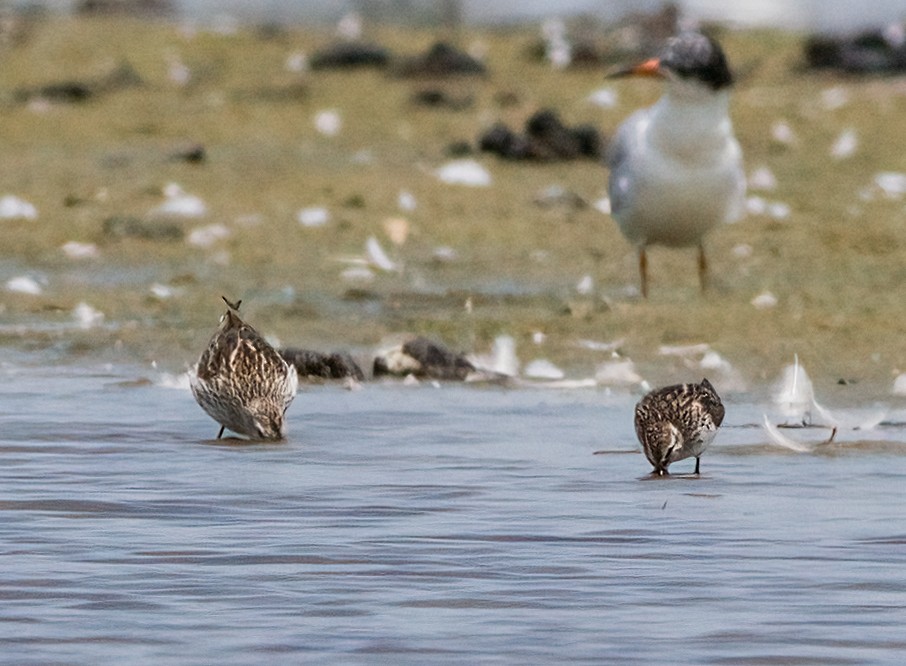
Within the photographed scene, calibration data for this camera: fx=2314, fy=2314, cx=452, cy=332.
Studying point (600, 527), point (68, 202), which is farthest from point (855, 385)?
point (68, 202)

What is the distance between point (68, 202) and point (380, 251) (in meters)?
2.91

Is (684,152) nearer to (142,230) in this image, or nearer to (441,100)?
(142,230)

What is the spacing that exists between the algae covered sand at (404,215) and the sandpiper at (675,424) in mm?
1835

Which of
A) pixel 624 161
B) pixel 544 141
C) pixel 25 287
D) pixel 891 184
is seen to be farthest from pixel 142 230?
pixel 891 184

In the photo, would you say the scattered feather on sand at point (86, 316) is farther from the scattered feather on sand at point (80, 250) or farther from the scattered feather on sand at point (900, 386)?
the scattered feather on sand at point (900, 386)

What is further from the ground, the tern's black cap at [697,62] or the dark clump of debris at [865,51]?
the dark clump of debris at [865,51]

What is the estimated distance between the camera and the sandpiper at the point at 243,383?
7883 mm

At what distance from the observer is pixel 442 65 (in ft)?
71.0

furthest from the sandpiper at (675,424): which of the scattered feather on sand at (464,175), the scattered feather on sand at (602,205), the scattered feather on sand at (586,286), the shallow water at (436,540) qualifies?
the scattered feather on sand at (464,175)

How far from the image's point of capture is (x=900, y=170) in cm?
1711

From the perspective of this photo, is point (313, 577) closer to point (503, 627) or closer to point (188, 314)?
point (503, 627)

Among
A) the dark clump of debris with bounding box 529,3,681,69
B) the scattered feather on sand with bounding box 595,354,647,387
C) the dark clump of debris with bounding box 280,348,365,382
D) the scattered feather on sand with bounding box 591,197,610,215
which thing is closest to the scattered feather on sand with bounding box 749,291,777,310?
the scattered feather on sand with bounding box 595,354,647,387

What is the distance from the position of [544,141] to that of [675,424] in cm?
1068

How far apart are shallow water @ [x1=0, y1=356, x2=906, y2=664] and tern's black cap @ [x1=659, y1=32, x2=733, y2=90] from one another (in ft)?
10.7
